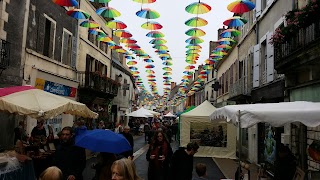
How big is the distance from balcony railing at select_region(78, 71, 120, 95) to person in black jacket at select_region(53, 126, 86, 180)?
1538 cm

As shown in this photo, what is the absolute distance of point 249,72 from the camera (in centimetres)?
1752

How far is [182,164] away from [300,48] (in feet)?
16.2

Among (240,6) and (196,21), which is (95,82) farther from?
(240,6)

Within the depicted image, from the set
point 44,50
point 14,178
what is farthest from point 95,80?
point 14,178

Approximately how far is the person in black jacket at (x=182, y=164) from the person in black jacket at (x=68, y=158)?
178 centimetres

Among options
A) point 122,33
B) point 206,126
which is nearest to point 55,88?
point 122,33

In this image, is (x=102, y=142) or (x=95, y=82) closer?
(x=102, y=142)

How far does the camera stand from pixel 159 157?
23.9 ft

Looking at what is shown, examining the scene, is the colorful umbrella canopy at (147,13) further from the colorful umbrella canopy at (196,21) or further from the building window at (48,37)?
the building window at (48,37)

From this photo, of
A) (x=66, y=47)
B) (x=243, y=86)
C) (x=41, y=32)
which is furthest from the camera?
(x=66, y=47)

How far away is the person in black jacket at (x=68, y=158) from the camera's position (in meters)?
5.61

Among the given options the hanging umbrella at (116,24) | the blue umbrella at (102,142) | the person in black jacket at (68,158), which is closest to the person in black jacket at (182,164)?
the blue umbrella at (102,142)

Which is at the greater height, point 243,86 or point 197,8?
point 197,8

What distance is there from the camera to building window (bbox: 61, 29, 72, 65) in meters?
18.4
